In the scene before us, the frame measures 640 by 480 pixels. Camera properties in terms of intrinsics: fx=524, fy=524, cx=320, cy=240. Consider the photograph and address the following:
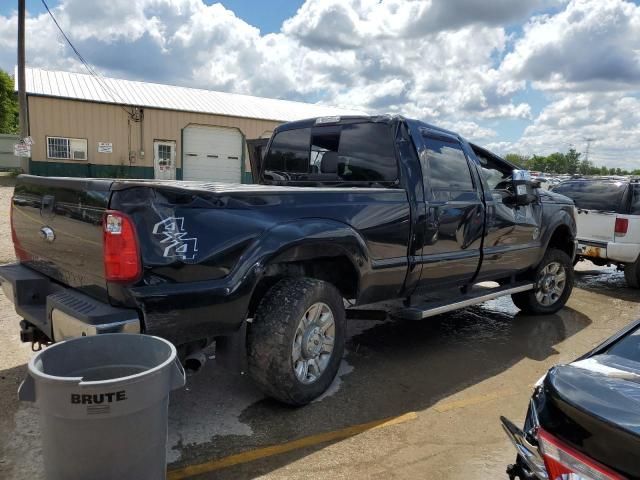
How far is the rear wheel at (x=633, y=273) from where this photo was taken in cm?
830

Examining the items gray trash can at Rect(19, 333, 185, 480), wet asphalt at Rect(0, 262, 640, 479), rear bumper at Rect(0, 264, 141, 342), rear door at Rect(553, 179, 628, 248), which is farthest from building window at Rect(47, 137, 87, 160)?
gray trash can at Rect(19, 333, 185, 480)

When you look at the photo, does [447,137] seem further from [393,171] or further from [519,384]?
[519,384]

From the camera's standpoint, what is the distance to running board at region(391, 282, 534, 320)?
14.1 feet

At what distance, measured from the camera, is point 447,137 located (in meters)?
4.99

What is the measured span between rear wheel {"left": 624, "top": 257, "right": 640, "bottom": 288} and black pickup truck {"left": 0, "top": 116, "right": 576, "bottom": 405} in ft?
12.2

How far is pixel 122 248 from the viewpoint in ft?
8.96

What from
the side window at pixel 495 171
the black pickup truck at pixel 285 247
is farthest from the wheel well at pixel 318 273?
the side window at pixel 495 171

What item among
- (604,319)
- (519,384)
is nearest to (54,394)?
(519,384)

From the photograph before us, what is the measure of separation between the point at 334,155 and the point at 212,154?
21939 mm

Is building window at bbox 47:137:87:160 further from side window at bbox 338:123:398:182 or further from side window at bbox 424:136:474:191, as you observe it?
side window at bbox 424:136:474:191

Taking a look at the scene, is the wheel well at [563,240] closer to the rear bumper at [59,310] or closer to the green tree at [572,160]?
the rear bumper at [59,310]

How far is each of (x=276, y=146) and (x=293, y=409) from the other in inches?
114

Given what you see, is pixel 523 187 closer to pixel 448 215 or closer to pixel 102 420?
pixel 448 215

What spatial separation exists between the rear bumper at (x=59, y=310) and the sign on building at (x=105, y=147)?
2092cm
